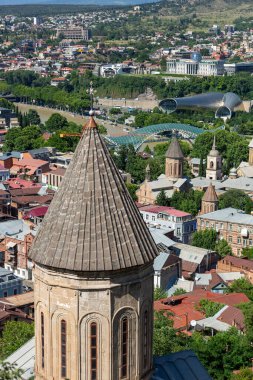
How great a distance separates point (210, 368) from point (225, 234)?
17720 millimetres

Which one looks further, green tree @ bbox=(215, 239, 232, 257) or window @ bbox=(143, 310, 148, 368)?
green tree @ bbox=(215, 239, 232, 257)

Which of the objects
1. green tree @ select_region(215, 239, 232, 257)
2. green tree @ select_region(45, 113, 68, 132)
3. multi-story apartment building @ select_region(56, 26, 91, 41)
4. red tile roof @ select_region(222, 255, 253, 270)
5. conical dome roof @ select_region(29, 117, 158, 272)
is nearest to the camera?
conical dome roof @ select_region(29, 117, 158, 272)

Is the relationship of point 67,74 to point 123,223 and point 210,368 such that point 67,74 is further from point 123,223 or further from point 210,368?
point 123,223

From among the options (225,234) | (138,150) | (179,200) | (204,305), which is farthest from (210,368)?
(138,150)

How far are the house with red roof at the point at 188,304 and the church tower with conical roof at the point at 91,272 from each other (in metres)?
14.1

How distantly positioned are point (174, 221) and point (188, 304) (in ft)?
41.4

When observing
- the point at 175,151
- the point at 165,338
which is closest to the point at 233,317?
the point at 165,338

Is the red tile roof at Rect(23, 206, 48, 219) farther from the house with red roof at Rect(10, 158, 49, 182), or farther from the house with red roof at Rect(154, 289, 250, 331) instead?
the house with red roof at Rect(10, 158, 49, 182)

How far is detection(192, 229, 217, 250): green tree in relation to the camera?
38.0m

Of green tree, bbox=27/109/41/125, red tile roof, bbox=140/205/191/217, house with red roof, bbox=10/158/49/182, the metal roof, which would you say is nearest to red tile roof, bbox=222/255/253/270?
the metal roof

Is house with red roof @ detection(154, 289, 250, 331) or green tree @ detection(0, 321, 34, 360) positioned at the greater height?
green tree @ detection(0, 321, 34, 360)

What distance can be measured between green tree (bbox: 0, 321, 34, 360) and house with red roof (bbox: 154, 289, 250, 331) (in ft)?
A: 16.7

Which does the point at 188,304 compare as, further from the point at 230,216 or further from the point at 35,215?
the point at 35,215

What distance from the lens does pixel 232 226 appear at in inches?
1558
